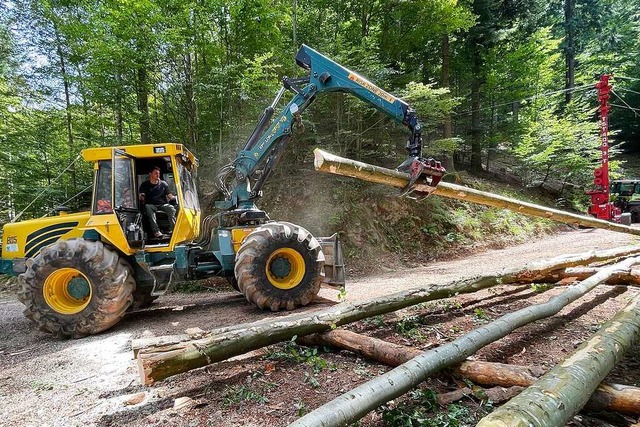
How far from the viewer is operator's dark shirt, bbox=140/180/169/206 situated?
5449mm

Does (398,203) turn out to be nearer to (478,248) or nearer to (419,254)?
(419,254)

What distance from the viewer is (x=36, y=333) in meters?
4.87

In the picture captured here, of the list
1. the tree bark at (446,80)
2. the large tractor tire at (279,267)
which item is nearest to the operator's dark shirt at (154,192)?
the large tractor tire at (279,267)

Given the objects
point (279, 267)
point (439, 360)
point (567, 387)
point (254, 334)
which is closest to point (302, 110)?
point (279, 267)

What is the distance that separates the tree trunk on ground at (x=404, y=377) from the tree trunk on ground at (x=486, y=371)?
0.50 ft

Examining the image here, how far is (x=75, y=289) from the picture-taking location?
458 centimetres

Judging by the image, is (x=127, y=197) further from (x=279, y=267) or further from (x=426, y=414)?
(x=426, y=414)

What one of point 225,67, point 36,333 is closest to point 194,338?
point 36,333

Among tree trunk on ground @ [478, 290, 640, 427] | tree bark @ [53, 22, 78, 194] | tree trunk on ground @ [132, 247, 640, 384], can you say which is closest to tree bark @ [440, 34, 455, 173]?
tree trunk on ground @ [132, 247, 640, 384]

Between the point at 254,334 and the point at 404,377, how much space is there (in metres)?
1.32

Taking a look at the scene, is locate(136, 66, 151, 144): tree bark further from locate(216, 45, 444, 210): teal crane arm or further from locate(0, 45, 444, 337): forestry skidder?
locate(216, 45, 444, 210): teal crane arm

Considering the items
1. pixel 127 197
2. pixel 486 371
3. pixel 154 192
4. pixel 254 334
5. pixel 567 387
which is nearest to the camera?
pixel 567 387

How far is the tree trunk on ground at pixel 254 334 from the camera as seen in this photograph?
94.9 inches

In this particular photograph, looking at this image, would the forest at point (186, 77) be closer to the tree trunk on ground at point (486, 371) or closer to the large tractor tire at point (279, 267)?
the large tractor tire at point (279, 267)
